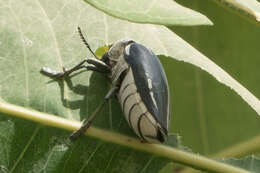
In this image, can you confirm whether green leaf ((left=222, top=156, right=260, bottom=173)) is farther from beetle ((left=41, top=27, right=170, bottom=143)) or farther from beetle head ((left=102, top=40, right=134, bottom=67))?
beetle head ((left=102, top=40, right=134, bottom=67))

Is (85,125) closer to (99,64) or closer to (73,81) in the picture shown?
(73,81)

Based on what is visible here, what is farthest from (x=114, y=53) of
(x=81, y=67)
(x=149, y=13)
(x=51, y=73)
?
(x=149, y=13)

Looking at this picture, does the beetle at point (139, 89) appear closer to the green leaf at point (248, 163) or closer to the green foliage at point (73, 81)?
the green foliage at point (73, 81)

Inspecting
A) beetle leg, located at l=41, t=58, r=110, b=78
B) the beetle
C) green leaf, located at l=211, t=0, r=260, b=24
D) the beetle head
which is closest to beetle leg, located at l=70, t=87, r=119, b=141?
the beetle

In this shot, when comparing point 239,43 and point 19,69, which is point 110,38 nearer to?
point 19,69

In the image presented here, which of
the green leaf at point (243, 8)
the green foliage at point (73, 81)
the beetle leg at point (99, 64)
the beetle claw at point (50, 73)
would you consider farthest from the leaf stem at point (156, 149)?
the green leaf at point (243, 8)

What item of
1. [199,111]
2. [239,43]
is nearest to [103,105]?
[199,111]
